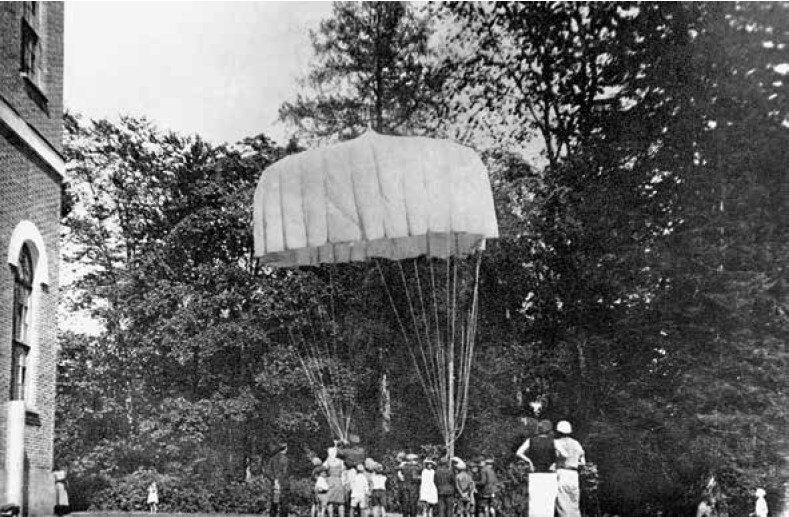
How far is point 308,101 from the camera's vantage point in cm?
3350

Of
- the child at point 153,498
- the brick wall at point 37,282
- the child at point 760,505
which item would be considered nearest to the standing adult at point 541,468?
the brick wall at point 37,282

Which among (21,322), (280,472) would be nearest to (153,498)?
(280,472)

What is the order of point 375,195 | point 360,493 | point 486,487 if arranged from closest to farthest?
1. point 375,195
2. point 360,493
3. point 486,487

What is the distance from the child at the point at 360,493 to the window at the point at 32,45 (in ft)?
31.1

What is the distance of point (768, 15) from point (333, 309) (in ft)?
52.5

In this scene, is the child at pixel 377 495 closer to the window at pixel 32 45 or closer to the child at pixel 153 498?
the window at pixel 32 45

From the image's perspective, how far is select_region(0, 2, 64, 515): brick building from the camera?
14023 millimetres

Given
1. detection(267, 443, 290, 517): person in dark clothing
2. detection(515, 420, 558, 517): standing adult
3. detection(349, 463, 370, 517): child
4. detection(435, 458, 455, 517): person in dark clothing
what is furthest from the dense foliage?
detection(515, 420, 558, 517): standing adult

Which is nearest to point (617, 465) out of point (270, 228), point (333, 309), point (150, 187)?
point (333, 309)

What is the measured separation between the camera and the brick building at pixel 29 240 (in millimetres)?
14023

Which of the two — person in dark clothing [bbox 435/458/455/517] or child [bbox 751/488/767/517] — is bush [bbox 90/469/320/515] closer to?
person in dark clothing [bbox 435/458/455/517]

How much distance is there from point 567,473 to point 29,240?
880 centimetres

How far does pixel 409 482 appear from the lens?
22312 millimetres

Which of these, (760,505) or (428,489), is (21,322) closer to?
(428,489)
